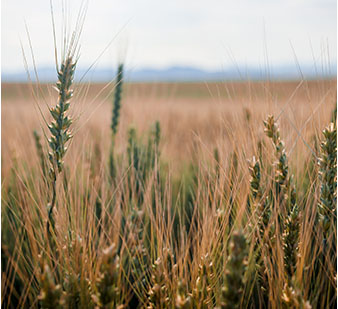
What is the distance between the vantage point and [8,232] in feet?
7.55

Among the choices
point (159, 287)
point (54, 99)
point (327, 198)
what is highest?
point (54, 99)

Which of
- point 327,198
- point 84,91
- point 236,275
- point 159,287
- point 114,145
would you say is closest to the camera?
point 236,275

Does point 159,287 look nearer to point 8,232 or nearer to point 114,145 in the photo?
point 8,232

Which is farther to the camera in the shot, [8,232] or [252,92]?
[8,232]

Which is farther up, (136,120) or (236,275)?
(136,120)

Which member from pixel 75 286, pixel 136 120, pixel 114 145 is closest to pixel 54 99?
pixel 75 286

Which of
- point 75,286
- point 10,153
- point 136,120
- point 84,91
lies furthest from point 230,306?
point 136,120

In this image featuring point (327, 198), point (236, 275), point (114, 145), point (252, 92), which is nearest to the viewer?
point (236, 275)

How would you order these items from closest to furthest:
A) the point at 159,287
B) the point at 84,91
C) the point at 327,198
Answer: the point at 159,287 < the point at 327,198 < the point at 84,91

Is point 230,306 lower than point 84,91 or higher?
lower

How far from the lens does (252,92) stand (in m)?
1.76

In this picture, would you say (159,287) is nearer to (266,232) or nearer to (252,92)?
(266,232)

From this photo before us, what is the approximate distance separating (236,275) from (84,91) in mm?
934

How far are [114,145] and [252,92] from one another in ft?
4.84
